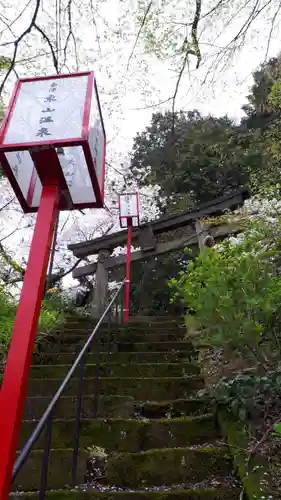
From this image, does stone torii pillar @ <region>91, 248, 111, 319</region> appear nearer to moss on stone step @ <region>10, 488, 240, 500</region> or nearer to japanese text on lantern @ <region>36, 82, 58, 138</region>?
moss on stone step @ <region>10, 488, 240, 500</region>

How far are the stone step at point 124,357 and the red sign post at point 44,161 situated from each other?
9.48 feet

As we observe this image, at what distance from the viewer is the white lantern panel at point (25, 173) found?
201cm

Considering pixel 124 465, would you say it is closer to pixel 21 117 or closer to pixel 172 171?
pixel 21 117

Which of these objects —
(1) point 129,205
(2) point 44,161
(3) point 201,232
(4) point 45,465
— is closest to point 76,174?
(2) point 44,161

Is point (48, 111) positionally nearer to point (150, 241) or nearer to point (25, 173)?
point (25, 173)

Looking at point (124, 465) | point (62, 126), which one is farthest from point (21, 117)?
point (124, 465)

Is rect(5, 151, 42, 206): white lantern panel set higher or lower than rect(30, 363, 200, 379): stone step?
higher

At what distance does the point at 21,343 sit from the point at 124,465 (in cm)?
160

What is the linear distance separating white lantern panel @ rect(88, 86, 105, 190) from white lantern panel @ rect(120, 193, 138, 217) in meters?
5.63

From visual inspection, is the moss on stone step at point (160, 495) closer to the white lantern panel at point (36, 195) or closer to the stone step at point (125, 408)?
the stone step at point (125, 408)

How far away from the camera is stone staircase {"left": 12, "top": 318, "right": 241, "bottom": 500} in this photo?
2561 millimetres

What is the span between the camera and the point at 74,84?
2230 mm

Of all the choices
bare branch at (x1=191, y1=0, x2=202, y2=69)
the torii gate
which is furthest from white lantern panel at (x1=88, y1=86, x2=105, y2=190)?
the torii gate

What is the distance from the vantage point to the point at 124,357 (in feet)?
15.6
